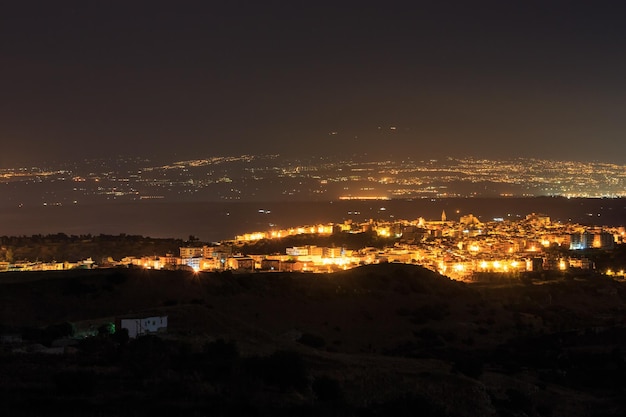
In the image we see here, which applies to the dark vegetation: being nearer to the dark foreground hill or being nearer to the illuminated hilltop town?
the illuminated hilltop town

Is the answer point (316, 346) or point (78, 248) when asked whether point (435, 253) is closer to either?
point (78, 248)

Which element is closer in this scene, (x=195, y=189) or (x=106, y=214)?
(x=106, y=214)

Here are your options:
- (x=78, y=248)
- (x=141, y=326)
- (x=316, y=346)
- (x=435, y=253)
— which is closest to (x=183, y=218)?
(x=78, y=248)

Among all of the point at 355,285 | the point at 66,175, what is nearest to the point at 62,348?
the point at 355,285

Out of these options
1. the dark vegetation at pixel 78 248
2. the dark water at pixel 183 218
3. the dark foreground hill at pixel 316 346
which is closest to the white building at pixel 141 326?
the dark foreground hill at pixel 316 346

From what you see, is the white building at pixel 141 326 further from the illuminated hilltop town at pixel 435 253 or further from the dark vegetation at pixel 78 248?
the dark vegetation at pixel 78 248

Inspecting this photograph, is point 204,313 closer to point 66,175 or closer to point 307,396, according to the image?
point 307,396
